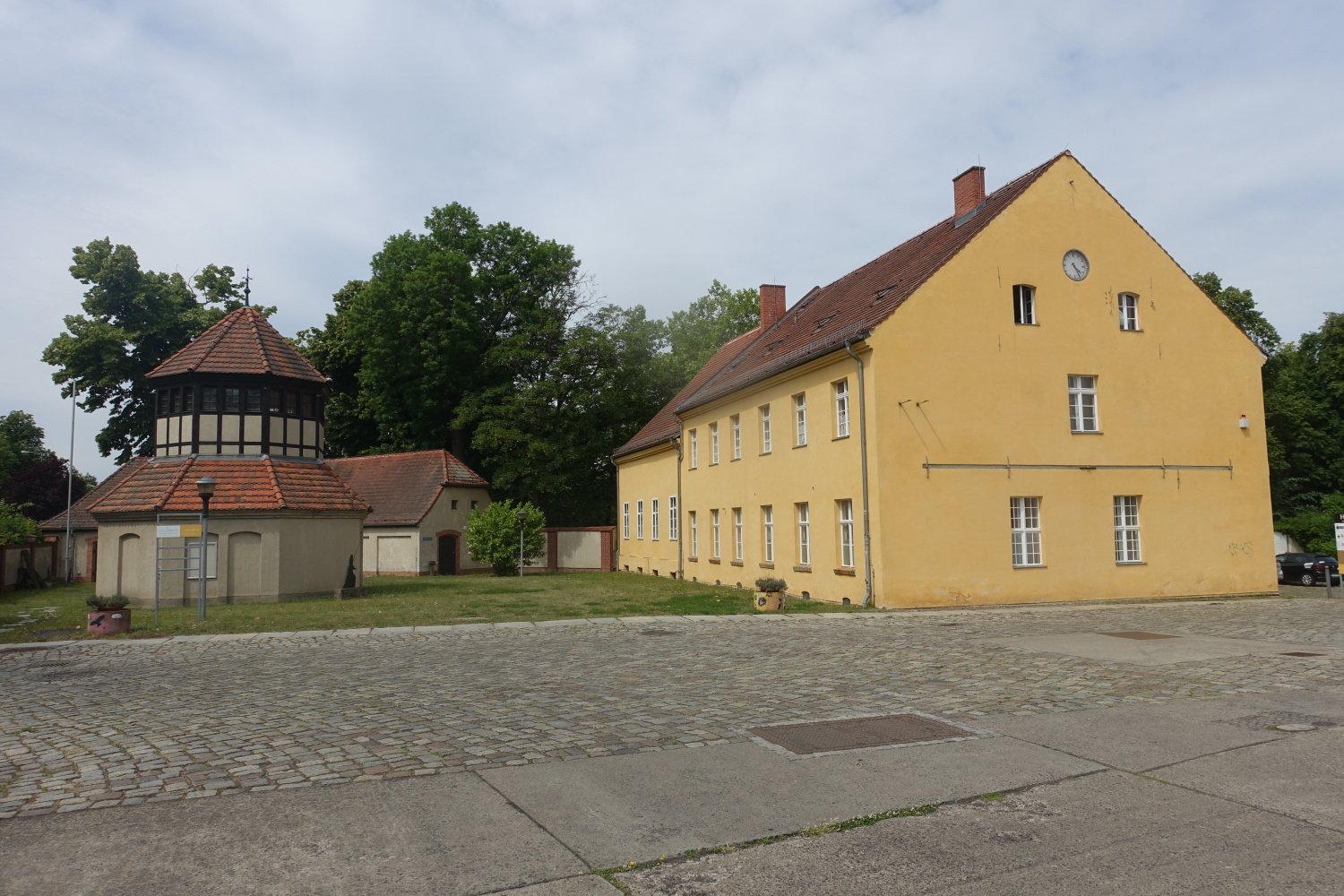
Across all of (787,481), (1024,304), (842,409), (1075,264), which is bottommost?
(787,481)

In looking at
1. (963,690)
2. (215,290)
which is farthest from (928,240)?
(215,290)

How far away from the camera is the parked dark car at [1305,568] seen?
3359 cm

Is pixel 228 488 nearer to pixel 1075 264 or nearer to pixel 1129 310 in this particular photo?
pixel 1075 264

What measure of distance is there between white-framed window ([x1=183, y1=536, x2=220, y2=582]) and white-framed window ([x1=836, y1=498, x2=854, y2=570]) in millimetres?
16588

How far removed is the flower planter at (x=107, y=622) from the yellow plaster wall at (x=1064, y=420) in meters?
14.8

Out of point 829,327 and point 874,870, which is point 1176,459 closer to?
point 829,327

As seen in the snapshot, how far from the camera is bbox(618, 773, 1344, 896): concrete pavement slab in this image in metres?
4.55

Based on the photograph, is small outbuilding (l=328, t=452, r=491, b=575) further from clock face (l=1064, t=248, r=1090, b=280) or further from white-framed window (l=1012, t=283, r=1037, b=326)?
clock face (l=1064, t=248, r=1090, b=280)

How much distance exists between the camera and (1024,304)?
73.6ft

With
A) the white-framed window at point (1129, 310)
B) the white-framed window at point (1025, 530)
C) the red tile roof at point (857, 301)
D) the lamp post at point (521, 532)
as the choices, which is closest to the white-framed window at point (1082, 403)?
the white-framed window at point (1129, 310)

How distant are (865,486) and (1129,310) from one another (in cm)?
849

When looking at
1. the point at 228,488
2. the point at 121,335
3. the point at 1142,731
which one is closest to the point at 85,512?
the point at 121,335

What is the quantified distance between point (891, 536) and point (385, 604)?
12.5m

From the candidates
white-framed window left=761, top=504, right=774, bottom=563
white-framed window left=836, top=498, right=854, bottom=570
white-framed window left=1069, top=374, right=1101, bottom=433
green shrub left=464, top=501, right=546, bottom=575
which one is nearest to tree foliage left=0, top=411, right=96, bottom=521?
green shrub left=464, top=501, right=546, bottom=575
